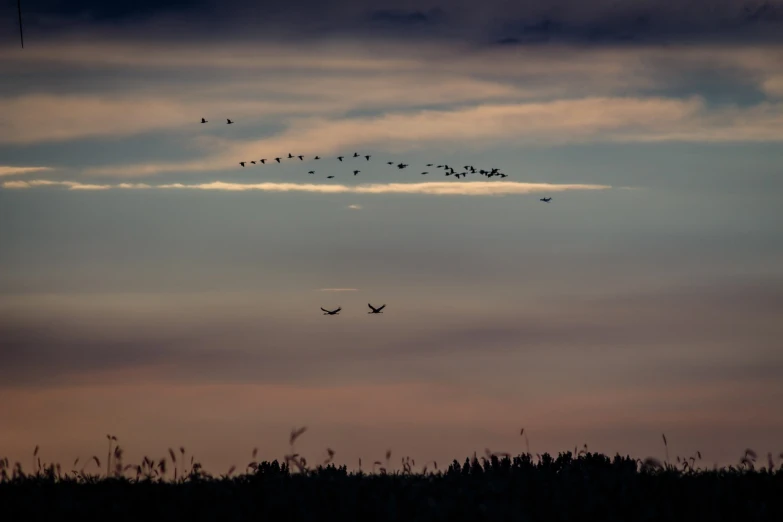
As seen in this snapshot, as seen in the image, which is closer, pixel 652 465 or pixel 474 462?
pixel 652 465

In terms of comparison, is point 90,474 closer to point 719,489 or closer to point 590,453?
point 590,453

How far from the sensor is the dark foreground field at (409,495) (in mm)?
16812

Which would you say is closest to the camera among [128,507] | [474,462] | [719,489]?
[128,507]

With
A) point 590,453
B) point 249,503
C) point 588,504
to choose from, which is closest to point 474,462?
point 590,453

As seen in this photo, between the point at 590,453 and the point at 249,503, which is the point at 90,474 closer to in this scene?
the point at 249,503

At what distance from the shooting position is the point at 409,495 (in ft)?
59.8

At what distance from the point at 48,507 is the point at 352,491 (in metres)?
5.31

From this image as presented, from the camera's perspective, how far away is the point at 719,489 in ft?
61.8

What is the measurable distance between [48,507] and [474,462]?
8846 mm

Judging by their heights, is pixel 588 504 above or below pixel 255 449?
below

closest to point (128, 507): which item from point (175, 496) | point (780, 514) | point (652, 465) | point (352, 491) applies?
point (175, 496)

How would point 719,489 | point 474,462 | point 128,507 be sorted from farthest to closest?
1. point 474,462
2. point 719,489
3. point 128,507

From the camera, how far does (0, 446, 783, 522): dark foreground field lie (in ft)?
55.2

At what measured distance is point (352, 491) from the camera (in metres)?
18.1
